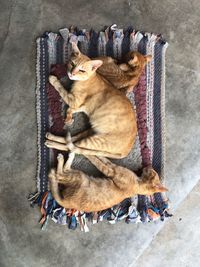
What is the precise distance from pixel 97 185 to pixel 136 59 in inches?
26.8

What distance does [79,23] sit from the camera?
233 cm

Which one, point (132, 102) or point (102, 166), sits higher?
point (132, 102)

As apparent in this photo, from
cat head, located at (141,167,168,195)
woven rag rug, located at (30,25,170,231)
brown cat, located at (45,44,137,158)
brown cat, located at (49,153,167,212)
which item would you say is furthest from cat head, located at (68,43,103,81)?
cat head, located at (141,167,168,195)

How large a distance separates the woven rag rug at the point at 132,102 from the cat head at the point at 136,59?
5.7 inches

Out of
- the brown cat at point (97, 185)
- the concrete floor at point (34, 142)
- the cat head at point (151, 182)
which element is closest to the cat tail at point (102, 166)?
the brown cat at point (97, 185)

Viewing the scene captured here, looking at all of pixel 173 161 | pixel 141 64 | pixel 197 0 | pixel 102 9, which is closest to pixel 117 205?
pixel 173 161

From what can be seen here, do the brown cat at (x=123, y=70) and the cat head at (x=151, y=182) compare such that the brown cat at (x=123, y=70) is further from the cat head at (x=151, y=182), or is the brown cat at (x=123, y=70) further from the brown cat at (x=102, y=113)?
the cat head at (x=151, y=182)

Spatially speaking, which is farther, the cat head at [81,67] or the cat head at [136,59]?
the cat head at [136,59]

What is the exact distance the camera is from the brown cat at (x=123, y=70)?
211 centimetres

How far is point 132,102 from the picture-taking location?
2.27 m

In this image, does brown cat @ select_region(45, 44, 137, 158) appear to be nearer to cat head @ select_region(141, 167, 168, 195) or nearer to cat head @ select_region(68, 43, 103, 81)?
cat head @ select_region(68, 43, 103, 81)

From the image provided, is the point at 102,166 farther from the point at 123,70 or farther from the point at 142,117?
the point at 123,70

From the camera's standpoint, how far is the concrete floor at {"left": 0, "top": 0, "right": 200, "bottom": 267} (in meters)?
2.24

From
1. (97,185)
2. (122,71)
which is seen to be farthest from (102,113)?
(97,185)
